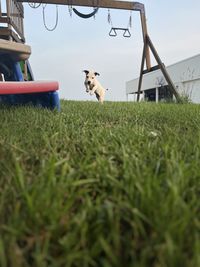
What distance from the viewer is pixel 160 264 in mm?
561

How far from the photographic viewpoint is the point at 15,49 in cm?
323

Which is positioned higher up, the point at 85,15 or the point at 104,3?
the point at 104,3

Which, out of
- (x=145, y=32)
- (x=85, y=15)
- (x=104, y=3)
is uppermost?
(x=104, y=3)

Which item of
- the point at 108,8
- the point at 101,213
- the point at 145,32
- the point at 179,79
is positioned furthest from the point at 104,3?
the point at 179,79

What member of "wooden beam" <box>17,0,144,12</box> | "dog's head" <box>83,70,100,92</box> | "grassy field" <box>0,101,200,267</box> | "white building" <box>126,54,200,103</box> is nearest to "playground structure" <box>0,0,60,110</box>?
"wooden beam" <box>17,0,144,12</box>

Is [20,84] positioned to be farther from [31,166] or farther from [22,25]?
Result: [22,25]

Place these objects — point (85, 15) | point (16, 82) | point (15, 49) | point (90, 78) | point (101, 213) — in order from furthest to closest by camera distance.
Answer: point (90, 78), point (85, 15), point (15, 49), point (16, 82), point (101, 213)

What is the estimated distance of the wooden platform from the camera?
3066mm

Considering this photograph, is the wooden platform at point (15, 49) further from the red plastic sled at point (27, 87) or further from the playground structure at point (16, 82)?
the red plastic sled at point (27, 87)

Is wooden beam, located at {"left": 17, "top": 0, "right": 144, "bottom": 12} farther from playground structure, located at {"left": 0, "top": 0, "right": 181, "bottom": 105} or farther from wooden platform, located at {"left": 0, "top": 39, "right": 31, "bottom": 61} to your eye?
wooden platform, located at {"left": 0, "top": 39, "right": 31, "bottom": 61}

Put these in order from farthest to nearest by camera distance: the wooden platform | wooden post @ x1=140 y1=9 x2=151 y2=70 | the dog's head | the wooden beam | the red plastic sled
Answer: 1. the dog's head
2. wooden post @ x1=140 y1=9 x2=151 y2=70
3. the wooden beam
4. the wooden platform
5. the red plastic sled

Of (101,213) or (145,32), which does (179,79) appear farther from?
(101,213)

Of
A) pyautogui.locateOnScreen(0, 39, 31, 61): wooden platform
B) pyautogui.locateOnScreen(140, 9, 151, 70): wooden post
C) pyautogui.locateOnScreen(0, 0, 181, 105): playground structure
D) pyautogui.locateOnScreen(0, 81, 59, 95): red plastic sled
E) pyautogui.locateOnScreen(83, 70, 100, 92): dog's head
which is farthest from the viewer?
pyautogui.locateOnScreen(83, 70, 100, 92): dog's head

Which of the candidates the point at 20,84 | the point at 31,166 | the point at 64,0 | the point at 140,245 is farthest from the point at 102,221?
the point at 64,0
